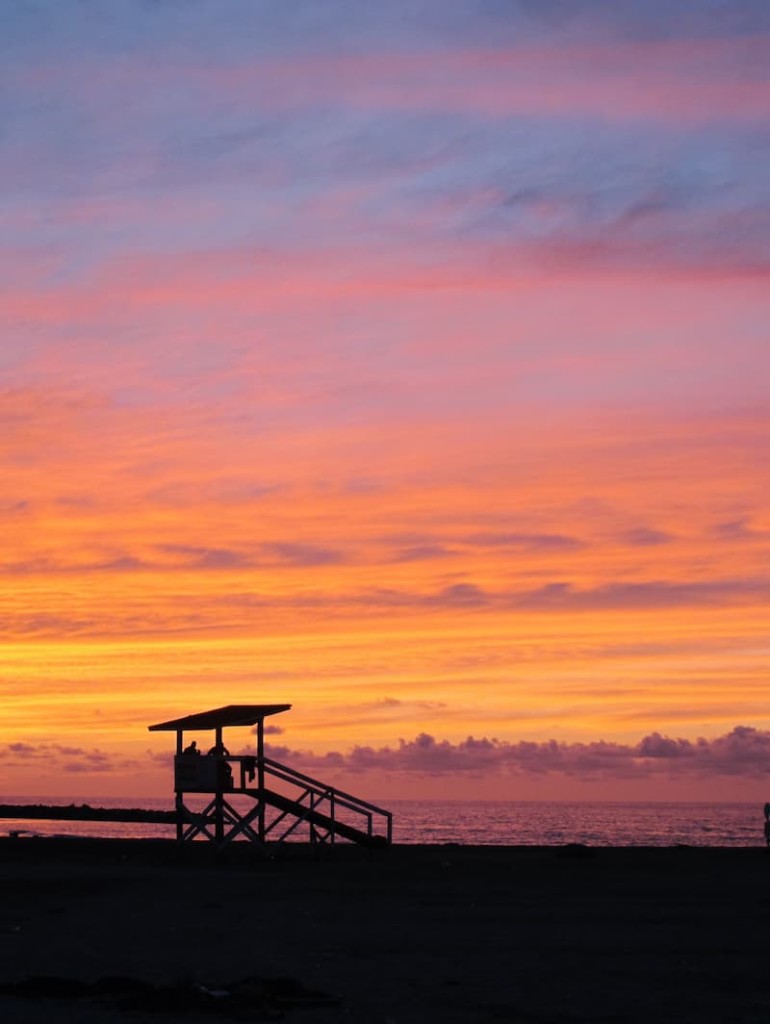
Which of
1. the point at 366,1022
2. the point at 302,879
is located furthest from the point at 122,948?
the point at 302,879

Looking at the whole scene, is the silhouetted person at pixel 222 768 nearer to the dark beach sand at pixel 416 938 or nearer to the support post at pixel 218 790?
the support post at pixel 218 790

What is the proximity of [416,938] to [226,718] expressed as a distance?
2298cm

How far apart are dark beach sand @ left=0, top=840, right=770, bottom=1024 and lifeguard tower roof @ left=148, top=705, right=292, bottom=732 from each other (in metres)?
5.89

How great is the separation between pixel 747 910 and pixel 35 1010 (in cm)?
1409

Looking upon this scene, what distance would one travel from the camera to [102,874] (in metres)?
34.3

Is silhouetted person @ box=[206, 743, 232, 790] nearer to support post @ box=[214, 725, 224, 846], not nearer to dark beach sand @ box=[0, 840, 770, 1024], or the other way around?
support post @ box=[214, 725, 224, 846]

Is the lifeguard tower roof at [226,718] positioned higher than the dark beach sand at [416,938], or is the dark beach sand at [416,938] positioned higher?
the lifeguard tower roof at [226,718]

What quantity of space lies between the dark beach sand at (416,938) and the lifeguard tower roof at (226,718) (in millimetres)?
5894

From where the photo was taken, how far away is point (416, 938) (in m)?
20.5

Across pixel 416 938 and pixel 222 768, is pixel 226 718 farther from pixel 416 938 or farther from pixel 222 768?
pixel 416 938

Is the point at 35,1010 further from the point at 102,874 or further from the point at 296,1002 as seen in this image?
the point at 102,874

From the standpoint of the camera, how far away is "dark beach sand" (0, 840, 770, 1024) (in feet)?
47.2

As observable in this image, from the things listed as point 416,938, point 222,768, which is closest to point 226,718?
point 222,768

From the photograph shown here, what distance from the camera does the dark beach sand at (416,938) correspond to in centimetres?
1439
